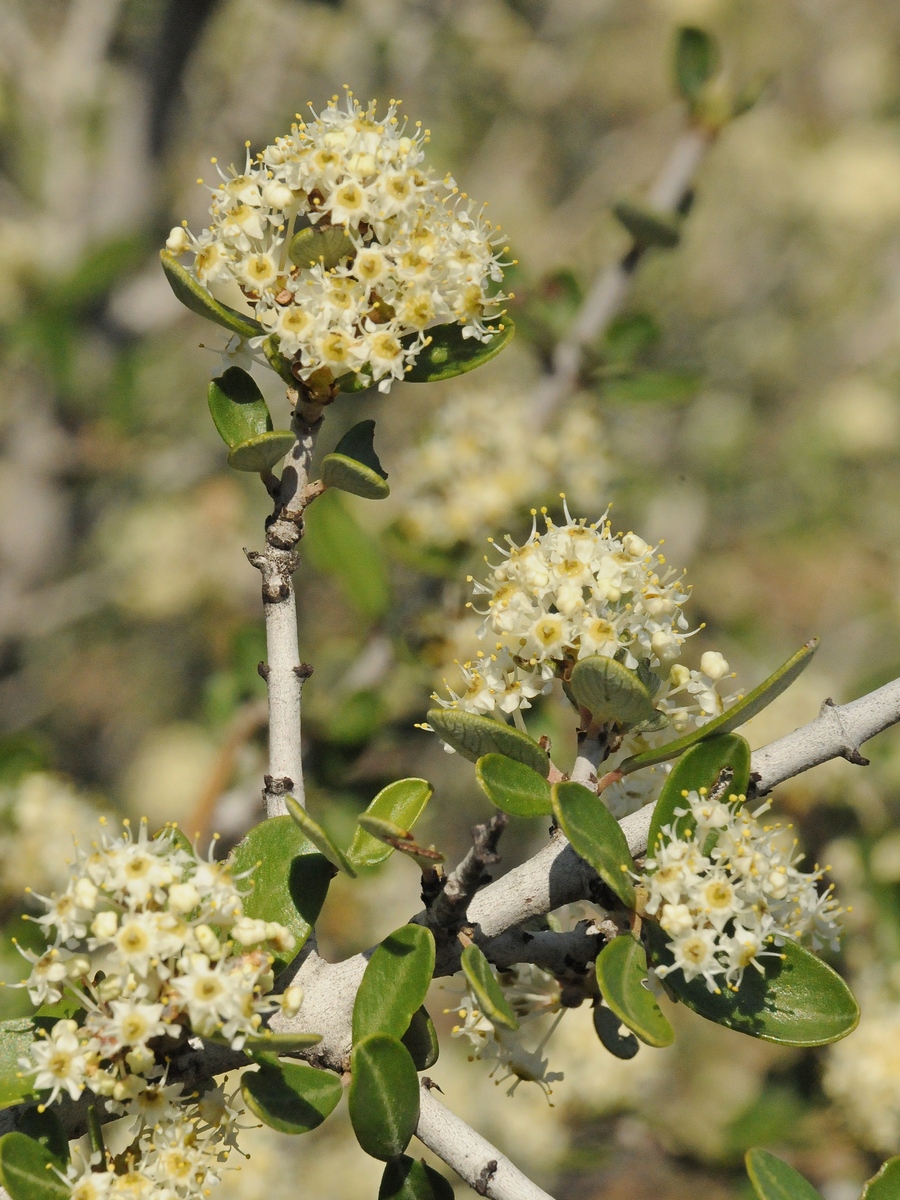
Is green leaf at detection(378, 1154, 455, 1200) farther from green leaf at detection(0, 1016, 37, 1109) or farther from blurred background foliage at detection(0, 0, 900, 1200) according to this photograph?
blurred background foliage at detection(0, 0, 900, 1200)

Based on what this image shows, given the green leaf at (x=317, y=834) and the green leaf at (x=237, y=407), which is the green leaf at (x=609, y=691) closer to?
the green leaf at (x=317, y=834)

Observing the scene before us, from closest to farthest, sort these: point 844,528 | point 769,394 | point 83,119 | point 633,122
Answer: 1. point 83,119
2. point 844,528
3. point 769,394
4. point 633,122

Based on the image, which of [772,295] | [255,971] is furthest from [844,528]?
[255,971]

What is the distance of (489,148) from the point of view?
6426 mm

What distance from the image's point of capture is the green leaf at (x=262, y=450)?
4.04 feet

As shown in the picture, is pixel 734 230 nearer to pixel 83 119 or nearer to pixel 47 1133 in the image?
pixel 83 119

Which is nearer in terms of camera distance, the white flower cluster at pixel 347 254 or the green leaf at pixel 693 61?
the white flower cluster at pixel 347 254

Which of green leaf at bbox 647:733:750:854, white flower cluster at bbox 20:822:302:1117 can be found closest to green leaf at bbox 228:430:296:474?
white flower cluster at bbox 20:822:302:1117

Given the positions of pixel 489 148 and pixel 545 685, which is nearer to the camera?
pixel 545 685

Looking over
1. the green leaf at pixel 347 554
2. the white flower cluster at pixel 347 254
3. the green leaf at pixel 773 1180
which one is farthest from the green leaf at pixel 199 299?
the green leaf at pixel 347 554

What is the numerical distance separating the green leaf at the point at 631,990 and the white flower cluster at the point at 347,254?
68 cm

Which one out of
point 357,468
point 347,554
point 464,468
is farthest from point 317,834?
point 464,468

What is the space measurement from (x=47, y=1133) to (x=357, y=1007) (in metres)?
0.37

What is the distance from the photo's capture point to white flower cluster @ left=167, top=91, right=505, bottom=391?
4.26 ft
